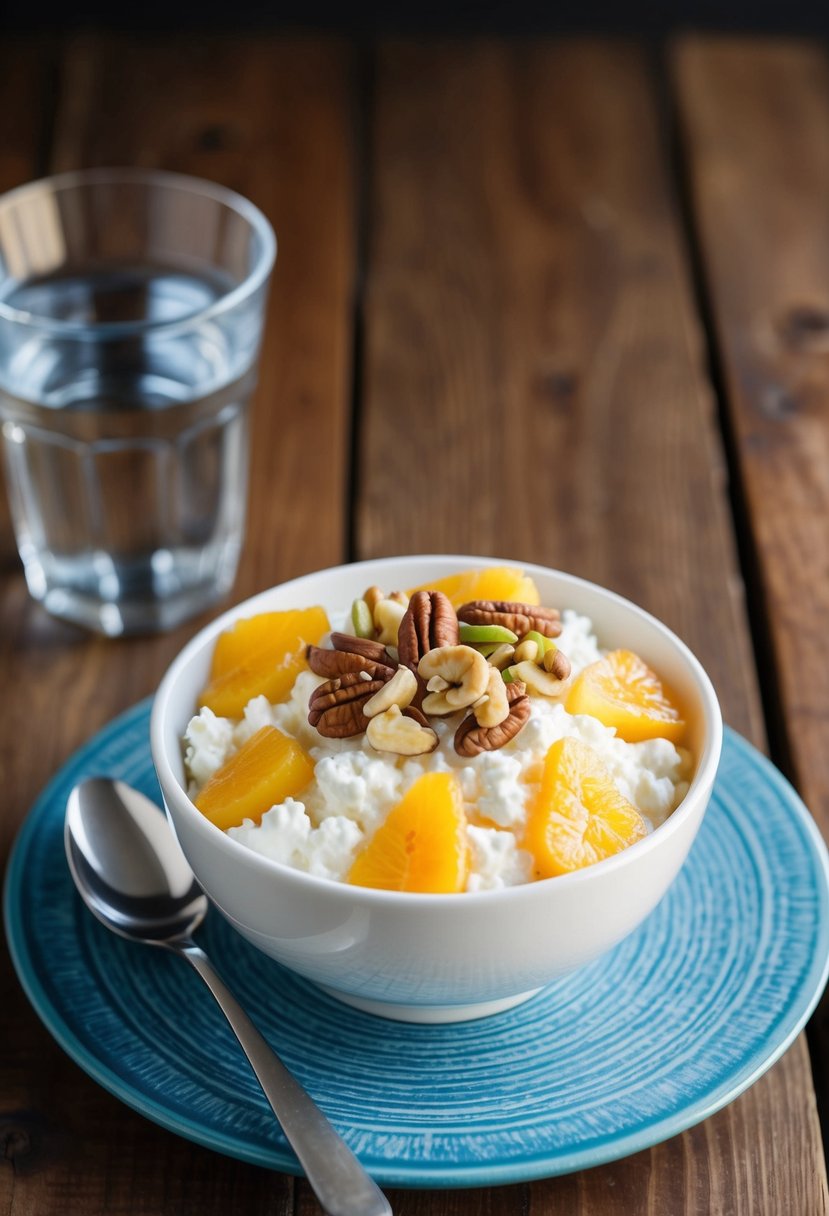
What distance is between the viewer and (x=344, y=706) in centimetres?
116

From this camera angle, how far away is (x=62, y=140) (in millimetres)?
2613

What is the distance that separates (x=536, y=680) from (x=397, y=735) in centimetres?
14

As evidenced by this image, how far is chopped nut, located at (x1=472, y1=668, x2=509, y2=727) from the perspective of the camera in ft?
3.69

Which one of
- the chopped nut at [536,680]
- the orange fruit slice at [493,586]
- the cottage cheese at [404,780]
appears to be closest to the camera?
the cottage cheese at [404,780]

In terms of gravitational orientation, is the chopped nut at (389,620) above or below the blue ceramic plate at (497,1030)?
above

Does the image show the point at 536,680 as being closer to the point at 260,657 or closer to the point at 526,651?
the point at 526,651

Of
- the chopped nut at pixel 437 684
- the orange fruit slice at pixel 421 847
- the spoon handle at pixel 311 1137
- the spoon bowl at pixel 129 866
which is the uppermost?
the chopped nut at pixel 437 684

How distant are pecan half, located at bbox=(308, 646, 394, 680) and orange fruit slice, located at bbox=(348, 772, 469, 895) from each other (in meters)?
0.12

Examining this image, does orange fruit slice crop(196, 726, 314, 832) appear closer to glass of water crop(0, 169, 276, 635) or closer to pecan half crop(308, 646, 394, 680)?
pecan half crop(308, 646, 394, 680)

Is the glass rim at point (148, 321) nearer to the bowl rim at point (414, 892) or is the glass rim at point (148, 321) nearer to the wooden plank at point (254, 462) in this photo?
the wooden plank at point (254, 462)

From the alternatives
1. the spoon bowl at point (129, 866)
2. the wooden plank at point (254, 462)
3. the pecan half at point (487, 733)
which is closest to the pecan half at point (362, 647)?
the pecan half at point (487, 733)

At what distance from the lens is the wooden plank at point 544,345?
1914 mm

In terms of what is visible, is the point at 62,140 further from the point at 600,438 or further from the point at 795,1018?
the point at 795,1018

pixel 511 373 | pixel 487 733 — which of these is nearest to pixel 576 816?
pixel 487 733
